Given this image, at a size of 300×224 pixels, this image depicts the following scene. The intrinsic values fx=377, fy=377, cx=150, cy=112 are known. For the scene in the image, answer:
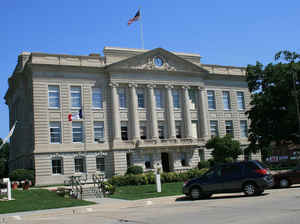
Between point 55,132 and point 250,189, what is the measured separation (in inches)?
1180

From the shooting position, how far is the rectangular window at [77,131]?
45906mm

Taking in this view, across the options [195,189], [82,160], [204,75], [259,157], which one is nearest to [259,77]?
[204,75]

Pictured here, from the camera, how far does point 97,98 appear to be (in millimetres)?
47875

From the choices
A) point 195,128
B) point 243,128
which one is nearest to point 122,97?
point 195,128

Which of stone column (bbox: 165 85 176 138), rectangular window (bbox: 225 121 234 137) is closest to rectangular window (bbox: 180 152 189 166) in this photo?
stone column (bbox: 165 85 176 138)

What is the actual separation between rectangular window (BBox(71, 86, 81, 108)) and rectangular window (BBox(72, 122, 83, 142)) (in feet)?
7.30

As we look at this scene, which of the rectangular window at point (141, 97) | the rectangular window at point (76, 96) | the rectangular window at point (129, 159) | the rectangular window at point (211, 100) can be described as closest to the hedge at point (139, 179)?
the rectangular window at point (129, 159)

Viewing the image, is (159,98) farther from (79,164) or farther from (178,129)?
(79,164)

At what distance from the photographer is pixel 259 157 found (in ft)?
196

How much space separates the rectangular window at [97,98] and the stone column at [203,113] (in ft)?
47.6

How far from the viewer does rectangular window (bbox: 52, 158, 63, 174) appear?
145 ft

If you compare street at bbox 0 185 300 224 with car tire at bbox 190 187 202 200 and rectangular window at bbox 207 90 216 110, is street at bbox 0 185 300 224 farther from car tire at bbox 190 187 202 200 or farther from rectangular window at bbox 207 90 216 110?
rectangular window at bbox 207 90 216 110

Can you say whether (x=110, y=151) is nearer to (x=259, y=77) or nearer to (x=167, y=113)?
(x=167, y=113)

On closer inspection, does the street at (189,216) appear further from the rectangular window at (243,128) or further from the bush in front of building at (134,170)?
the rectangular window at (243,128)
